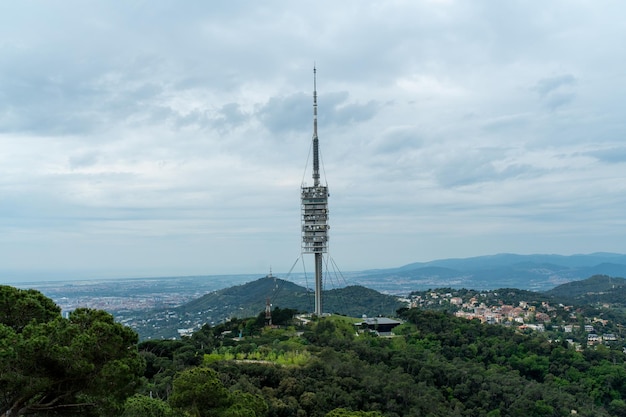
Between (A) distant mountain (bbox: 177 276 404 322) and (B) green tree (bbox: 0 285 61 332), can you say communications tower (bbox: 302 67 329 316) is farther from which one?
(B) green tree (bbox: 0 285 61 332)

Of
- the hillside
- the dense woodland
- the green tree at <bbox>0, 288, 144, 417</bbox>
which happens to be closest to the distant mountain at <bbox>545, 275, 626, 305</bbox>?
the hillside

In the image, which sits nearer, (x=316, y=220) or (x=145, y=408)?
(x=145, y=408)

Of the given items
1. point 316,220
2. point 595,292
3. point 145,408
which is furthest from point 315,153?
point 595,292

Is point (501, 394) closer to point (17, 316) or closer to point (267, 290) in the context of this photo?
point (17, 316)

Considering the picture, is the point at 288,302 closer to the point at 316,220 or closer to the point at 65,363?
the point at 316,220

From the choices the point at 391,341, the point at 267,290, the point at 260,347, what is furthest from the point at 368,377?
the point at 267,290

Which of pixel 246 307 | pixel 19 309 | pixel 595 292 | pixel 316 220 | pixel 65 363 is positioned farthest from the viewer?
pixel 595 292

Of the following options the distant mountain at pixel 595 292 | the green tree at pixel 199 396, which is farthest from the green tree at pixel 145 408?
the distant mountain at pixel 595 292
